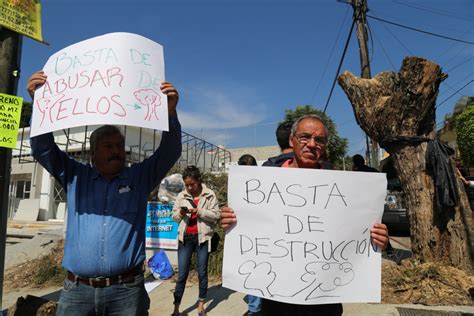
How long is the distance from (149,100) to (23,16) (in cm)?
169

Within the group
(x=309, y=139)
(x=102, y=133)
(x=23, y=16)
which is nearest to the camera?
(x=309, y=139)

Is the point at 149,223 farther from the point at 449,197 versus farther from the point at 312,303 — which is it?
the point at 312,303

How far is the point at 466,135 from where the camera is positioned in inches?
634

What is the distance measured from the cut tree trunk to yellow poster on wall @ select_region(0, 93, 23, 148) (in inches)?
182

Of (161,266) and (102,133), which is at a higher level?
(102,133)

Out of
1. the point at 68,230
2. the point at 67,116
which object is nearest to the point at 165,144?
the point at 67,116

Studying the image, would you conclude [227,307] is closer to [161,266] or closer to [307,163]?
[161,266]

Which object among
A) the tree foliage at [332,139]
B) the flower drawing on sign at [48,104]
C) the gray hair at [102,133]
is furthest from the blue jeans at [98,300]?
the tree foliage at [332,139]

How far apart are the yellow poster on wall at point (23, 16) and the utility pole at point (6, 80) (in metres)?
0.24

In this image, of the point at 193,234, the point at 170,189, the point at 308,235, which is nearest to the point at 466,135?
the point at 170,189

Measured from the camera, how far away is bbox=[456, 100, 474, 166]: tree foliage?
51.9ft

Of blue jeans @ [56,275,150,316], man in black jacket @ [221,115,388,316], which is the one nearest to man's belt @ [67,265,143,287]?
blue jeans @ [56,275,150,316]

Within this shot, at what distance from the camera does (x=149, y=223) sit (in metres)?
6.88

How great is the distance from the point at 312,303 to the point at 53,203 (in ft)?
60.3
